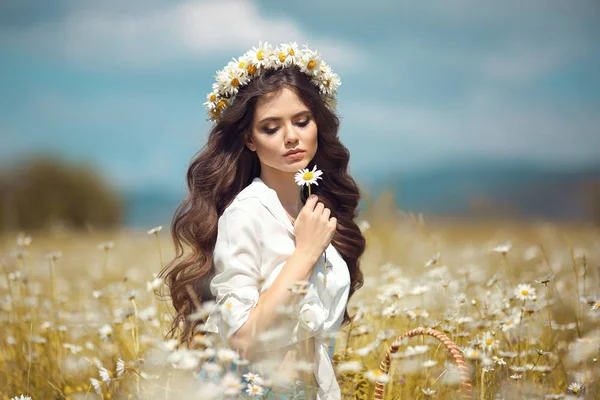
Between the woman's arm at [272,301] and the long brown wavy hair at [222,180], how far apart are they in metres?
0.47

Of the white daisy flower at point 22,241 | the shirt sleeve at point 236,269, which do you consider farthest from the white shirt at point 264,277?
the white daisy flower at point 22,241

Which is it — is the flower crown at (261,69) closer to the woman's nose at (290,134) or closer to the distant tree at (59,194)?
the woman's nose at (290,134)

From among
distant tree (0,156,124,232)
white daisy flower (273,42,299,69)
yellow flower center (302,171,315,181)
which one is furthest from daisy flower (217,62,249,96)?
distant tree (0,156,124,232)

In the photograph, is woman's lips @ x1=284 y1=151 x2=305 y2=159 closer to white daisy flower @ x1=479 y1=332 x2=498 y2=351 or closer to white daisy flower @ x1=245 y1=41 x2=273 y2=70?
white daisy flower @ x1=245 y1=41 x2=273 y2=70

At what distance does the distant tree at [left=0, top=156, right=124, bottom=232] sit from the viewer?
22.8m

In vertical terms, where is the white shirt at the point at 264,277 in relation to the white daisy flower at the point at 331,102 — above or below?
below

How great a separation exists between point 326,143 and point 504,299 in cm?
131

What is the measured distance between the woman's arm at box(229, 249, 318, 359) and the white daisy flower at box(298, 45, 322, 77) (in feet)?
3.41

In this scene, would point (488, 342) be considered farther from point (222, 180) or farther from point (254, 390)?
point (222, 180)

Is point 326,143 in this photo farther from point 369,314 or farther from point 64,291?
point 64,291

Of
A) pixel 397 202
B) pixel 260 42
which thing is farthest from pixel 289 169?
pixel 397 202

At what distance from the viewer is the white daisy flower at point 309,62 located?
10.6 ft

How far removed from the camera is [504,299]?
3.41 m

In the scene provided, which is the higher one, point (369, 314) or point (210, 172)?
point (210, 172)
